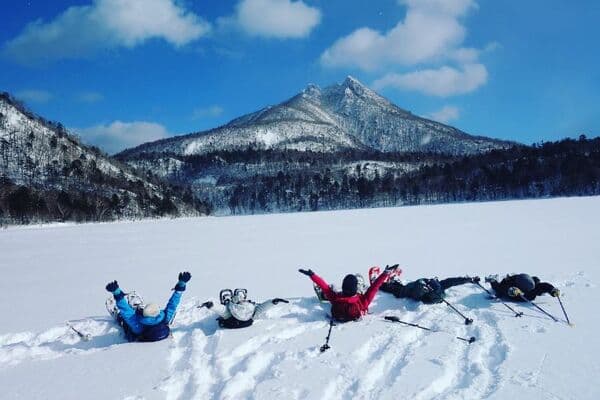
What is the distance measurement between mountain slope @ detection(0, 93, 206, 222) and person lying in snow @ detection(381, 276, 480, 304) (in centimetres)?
7022

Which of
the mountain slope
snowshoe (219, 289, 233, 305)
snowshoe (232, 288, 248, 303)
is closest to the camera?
snowshoe (232, 288, 248, 303)

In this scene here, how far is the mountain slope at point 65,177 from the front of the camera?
236 feet

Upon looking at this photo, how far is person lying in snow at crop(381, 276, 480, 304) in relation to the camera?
7.92 meters

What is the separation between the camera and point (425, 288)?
799cm

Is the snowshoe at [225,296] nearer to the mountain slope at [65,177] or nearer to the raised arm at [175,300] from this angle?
the raised arm at [175,300]

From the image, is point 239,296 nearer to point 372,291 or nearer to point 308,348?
point 308,348

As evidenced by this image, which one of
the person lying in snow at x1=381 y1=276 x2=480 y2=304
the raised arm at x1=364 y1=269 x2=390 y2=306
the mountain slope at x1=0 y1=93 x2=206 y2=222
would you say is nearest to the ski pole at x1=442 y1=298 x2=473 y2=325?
the person lying in snow at x1=381 y1=276 x2=480 y2=304

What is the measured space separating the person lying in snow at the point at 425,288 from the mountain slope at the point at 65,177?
2764 inches

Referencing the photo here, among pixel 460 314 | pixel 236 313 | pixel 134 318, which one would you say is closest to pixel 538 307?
pixel 460 314

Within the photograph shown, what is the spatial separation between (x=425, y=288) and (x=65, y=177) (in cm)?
9817

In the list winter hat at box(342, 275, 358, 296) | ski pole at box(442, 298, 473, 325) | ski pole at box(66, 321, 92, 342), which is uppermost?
winter hat at box(342, 275, 358, 296)

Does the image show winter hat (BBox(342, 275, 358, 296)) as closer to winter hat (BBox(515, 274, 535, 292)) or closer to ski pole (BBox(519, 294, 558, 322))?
ski pole (BBox(519, 294, 558, 322))

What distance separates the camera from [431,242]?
1784 cm

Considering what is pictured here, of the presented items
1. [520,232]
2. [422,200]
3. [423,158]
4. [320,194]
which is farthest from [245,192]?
[520,232]
